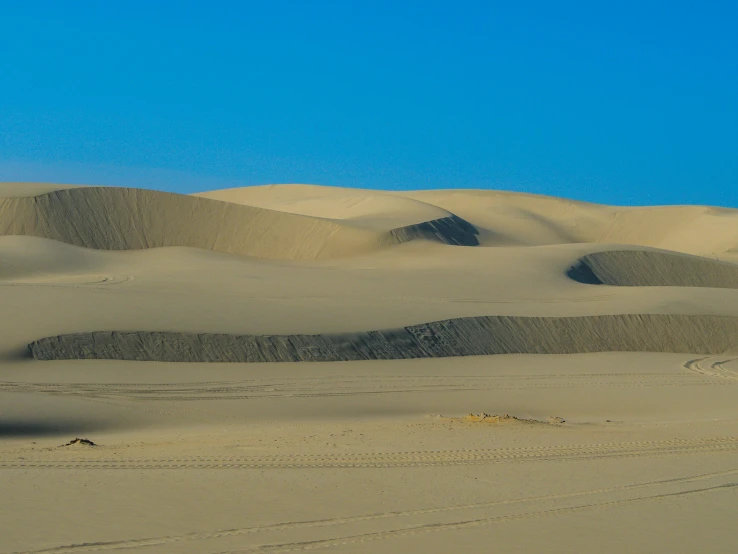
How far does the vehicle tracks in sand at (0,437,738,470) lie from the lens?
36.1ft

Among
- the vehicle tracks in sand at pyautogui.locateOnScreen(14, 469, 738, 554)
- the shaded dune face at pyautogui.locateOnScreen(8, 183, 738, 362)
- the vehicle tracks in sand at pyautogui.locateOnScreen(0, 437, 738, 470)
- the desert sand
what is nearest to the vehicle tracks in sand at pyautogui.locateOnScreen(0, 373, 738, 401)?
the desert sand

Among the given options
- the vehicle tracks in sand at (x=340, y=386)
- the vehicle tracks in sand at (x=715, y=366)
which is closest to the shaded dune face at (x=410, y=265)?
the vehicle tracks in sand at (x=715, y=366)

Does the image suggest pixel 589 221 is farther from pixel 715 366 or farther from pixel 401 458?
pixel 401 458

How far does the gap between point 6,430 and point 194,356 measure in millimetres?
5664

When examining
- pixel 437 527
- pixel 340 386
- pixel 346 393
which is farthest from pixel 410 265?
pixel 437 527

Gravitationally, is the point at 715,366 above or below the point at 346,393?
above

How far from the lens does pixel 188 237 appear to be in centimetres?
4481

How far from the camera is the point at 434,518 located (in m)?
8.88

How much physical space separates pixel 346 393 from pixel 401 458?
6.70 metres

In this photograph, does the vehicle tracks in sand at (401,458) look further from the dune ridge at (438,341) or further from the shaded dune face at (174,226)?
the shaded dune face at (174,226)

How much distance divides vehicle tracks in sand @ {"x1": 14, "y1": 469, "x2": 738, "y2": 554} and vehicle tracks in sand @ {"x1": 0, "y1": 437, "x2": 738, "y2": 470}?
179 cm

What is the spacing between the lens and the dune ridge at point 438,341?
19.5 metres

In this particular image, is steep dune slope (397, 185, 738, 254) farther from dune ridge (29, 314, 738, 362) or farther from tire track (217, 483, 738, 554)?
tire track (217, 483, 738, 554)

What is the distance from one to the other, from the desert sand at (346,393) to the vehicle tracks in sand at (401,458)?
0.07 metres
